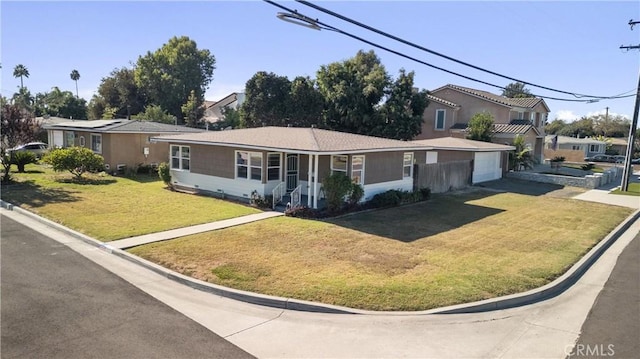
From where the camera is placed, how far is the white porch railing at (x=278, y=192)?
685 inches

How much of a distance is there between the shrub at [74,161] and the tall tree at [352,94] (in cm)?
2048

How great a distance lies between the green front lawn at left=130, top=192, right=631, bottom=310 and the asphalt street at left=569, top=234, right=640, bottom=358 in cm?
116

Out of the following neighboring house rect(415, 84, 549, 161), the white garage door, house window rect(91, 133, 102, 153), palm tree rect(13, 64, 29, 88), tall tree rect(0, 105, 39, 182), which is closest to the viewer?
tall tree rect(0, 105, 39, 182)

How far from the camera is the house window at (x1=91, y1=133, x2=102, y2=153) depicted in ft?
92.5

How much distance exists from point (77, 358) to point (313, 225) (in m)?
9.28

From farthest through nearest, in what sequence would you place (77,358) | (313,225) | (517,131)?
(517,131)
(313,225)
(77,358)

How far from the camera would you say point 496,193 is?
81.8 feet

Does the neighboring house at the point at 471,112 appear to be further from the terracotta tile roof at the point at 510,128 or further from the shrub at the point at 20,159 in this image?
the shrub at the point at 20,159

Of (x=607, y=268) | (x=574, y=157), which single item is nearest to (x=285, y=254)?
(x=607, y=268)

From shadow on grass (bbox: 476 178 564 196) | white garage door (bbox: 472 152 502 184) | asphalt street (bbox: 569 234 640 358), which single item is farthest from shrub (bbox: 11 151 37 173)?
asphalt street (bbox: 569 234 640 358)

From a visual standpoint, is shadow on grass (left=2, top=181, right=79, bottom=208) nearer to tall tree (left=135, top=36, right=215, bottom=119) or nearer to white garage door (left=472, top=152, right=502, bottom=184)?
white garage door (left=472, top=152, right=502, bottom=184)

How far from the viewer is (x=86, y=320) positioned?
693 cm

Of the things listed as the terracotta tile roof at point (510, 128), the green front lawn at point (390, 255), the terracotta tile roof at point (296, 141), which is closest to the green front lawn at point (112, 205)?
the green front lawn at point (390, 255)

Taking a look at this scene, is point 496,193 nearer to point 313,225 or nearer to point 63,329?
point 313,225
